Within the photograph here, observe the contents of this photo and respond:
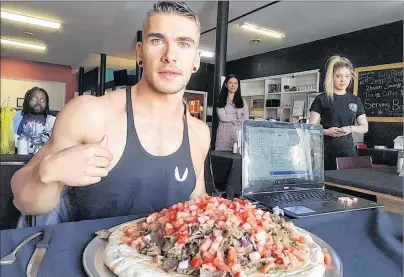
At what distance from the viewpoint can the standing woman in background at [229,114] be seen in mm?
2611

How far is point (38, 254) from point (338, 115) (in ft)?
7.02

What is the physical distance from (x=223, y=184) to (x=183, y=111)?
3.56 feet

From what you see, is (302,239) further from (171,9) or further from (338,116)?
(338,116)

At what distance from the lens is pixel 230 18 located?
459cm

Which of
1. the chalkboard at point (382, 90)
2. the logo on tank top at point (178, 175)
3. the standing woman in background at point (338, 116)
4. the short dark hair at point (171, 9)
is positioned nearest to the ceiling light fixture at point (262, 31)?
the chalkboard at point (382, 90)

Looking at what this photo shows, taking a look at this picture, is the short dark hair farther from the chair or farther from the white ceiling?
the white ceiling

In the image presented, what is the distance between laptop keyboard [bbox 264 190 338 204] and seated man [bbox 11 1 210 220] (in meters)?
0.26

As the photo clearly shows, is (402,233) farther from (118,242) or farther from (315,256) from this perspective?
(118,242)

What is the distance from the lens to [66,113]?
886mm

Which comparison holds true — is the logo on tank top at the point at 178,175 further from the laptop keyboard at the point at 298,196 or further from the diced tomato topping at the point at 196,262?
the diced tomato topping at the point at 196,262

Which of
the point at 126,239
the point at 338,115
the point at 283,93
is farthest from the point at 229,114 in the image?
the point at 283,93

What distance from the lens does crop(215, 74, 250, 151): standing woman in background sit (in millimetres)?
2611

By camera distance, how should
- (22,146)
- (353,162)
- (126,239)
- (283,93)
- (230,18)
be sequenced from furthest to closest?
(283,93) < (230,18) < (22,146) < (353,162) < (126,239)

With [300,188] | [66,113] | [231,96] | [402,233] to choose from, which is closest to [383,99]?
[231,96]
